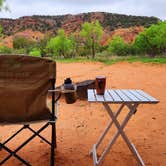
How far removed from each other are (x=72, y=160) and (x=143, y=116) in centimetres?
235

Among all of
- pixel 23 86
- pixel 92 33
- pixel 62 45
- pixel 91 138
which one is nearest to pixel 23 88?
pixel 23 86

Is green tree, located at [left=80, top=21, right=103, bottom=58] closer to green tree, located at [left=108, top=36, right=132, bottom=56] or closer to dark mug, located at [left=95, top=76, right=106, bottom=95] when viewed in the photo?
green tree, located at [left=108, top=36, right=132, bottom=56]

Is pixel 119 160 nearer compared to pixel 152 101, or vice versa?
pixel 152 101

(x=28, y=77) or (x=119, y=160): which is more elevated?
(x=28, y=77)

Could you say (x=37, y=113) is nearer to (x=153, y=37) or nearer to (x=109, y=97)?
(x=109, y=97)

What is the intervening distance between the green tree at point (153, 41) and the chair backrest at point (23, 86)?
24277 millimetres

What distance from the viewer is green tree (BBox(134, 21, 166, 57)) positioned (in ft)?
87.4

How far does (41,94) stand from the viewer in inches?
117

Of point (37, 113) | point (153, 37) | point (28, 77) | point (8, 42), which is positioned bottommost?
point (8, 42)

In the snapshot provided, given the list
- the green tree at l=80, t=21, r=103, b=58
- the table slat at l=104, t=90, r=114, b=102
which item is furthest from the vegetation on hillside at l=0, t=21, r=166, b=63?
the table slat at l=104, t=90, r=114, b=102

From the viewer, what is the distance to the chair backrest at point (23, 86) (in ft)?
9.53

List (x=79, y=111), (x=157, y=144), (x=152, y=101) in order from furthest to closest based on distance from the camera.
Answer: (x=79, y=111) → (x=157, y=144) → (x=152, y=101)

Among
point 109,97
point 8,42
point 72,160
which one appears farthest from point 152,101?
point 8,42

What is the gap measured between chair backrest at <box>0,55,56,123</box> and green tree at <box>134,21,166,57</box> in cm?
2428
